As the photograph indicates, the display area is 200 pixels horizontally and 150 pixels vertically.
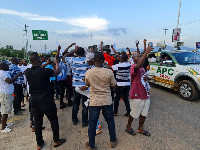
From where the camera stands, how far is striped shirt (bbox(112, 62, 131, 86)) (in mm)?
3732

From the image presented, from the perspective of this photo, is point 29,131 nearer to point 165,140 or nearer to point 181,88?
point 165,140

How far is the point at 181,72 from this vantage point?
541cm

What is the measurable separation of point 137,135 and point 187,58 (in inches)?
173

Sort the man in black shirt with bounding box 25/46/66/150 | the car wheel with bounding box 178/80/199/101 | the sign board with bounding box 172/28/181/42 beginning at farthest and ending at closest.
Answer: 1. the sign board with bounding box 172/28/181/42
2. the car wheel with bounding box 178/80/199/101
3. the man in black shirt with bounding box 25/46/66/150

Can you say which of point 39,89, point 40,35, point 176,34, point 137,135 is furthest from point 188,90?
point 40,35

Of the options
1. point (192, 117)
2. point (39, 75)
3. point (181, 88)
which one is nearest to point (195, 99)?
point (181, 88)

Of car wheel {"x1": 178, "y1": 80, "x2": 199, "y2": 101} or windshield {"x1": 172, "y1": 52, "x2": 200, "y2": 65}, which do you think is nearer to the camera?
car wheel {"x1": 178, "y1": 80, "x2": 199, "y2": 101}

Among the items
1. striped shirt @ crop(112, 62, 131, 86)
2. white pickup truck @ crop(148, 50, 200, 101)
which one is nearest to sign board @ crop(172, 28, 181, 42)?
white pickup truck @ crop(148, 50, 200, 101)

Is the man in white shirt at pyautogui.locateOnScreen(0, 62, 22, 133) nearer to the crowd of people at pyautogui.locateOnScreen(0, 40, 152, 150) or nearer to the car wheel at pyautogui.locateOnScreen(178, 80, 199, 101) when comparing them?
the crowd of people at pyautogui.locateOnScreen(0, 40, 152, 150)

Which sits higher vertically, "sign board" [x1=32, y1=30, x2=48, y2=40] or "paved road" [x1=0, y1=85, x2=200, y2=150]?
"sign board" [x1=32, y1=30, x2=48, y2=40]

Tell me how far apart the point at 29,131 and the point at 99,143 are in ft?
6.05

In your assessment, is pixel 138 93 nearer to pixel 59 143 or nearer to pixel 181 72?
pixel 59 143

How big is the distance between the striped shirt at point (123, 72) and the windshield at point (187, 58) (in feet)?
10.3

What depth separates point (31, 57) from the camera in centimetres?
255
